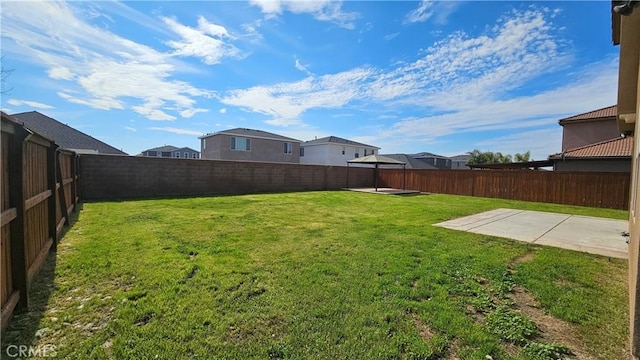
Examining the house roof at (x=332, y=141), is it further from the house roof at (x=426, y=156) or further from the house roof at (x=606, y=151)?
the house roof at (x=606, y=151)

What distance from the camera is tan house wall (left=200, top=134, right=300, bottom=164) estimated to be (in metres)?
27.3

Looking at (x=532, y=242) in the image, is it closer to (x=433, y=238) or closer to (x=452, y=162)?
(x=433, y=238)

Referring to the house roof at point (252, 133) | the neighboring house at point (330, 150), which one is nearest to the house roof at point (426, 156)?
the neighboring house at point (330, 150)

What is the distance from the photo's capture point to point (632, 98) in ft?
17.0

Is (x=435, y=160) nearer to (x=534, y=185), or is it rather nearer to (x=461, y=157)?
(x=461, y=157)

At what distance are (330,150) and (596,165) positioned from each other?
22.1m

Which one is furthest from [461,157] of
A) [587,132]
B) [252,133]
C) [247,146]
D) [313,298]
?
[313,298]

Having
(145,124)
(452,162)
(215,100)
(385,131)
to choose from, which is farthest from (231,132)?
(452,162)

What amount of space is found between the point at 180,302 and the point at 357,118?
26.8 m

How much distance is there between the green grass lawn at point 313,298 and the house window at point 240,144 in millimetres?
22677

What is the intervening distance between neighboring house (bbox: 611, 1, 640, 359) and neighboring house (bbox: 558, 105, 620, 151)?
1849cm

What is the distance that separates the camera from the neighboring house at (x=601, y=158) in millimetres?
15391

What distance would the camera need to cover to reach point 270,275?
146 inches

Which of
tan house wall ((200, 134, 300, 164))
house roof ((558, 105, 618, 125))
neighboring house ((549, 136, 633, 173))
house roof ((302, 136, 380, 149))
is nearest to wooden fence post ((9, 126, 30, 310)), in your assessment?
neighboring house ((549, 136, 633, 173))
